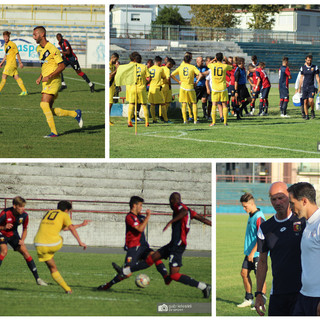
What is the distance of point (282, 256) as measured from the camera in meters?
6.91

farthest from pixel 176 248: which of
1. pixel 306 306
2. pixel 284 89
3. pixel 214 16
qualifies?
pixel 214 16

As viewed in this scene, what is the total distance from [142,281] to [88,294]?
81 centimetres

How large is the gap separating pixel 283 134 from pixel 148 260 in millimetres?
6869

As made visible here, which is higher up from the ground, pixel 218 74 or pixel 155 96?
pixel 218 74

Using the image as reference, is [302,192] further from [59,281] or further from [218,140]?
[218,140]

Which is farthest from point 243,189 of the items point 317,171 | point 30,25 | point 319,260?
point 319,260

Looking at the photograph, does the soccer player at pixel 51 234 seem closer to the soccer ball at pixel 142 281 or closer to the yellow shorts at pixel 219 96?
the soccer ball at pixel 142 281

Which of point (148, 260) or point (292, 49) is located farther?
point (292, 49)

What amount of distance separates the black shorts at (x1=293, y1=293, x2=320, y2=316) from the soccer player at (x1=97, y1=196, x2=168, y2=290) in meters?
2.97

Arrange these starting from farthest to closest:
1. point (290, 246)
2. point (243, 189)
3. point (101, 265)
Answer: point (243, 189) < point (101, 265) < point (290, 246)

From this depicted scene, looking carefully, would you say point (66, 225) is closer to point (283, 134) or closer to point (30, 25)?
point (283, 134)

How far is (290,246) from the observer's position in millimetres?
6895

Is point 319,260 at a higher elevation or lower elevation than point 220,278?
higher

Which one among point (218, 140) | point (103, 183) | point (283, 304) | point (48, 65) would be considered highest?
point (48, 65)
